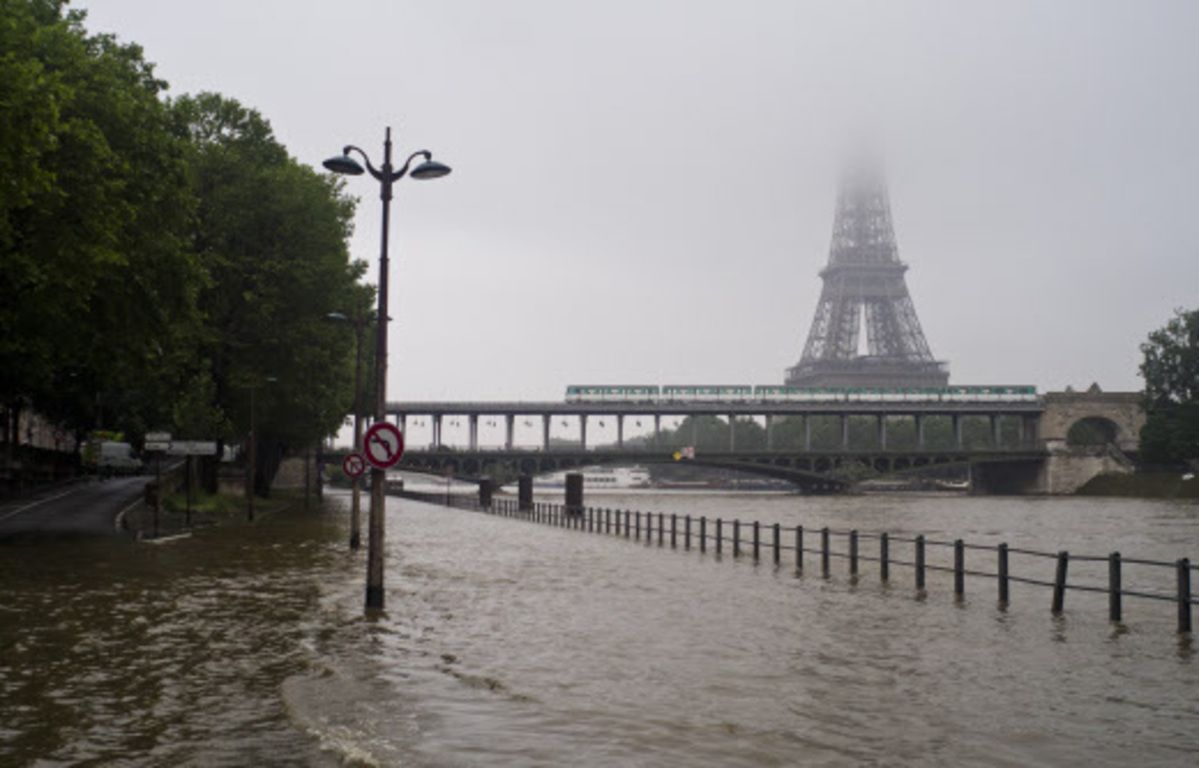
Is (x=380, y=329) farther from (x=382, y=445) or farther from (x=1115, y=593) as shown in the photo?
(x=1115, y=593)

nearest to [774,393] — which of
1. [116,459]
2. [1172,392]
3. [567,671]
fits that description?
[1172,392]

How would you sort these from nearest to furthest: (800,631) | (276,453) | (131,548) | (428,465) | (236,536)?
1. (800,631)
2. (131,548)
3. (236,536)
4. (276,453)
5. (428,465)

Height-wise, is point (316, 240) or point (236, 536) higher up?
point (316, 240)

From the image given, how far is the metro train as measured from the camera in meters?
148

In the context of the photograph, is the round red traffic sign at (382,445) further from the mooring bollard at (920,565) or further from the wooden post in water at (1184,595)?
the wooden post in water at (1184,595)

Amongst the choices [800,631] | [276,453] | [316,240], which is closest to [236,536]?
[316,240]

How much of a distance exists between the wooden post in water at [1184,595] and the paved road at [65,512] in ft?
94.8

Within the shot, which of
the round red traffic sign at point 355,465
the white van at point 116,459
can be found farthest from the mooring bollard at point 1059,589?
the white van at point 116,459

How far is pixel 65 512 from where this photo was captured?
1656 inches

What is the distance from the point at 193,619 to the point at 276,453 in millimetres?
73236

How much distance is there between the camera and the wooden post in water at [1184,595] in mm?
15891

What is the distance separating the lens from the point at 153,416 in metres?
66.5

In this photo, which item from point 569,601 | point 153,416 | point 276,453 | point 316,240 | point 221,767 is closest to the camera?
point 221,767

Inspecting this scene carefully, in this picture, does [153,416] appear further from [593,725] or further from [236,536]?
[593,725]
